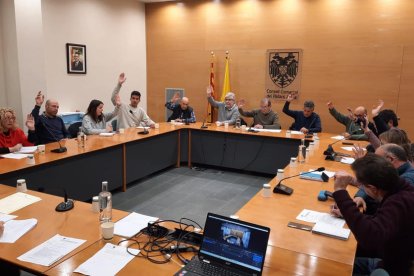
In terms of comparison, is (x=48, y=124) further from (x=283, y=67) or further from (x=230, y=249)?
(x=283, y=67)

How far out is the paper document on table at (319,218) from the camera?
229 cm

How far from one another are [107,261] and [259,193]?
143cm

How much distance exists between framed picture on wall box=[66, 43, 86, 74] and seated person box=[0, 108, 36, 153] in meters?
2.49

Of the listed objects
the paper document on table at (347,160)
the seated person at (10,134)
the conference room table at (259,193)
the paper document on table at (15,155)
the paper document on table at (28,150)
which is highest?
the seated person at (10,134)

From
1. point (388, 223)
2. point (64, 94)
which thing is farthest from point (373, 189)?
point (64, 94)

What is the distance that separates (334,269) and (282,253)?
27 cm

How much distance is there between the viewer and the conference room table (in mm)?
1783

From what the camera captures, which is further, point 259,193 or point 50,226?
point 259,193

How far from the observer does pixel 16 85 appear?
5.52 metres

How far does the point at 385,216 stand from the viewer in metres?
1.71

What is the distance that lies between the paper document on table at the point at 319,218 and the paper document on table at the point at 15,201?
190 centimetres

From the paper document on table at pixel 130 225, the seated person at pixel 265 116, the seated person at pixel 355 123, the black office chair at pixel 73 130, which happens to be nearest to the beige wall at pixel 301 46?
the seated person at pixel 355 123

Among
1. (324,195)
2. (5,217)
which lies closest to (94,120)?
(5,217)

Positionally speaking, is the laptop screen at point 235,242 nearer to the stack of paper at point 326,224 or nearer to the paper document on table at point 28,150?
the stack of paper at point 326,224
